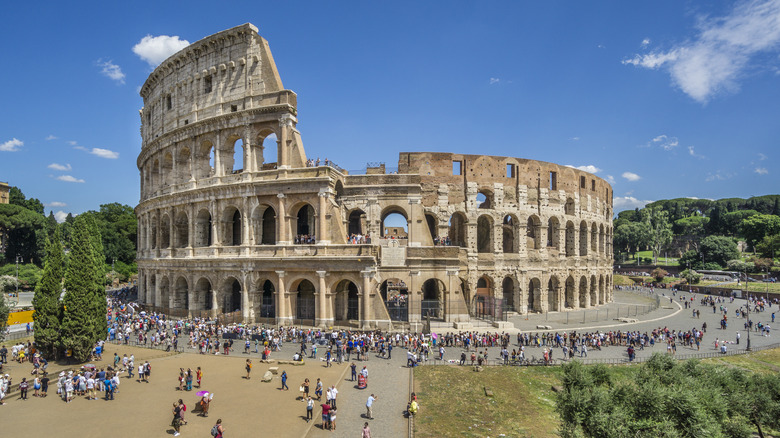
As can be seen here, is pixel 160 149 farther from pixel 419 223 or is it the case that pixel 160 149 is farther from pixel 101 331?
pixel 419 223

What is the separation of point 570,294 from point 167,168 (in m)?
42.5

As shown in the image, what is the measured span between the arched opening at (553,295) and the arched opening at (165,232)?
37196 mm

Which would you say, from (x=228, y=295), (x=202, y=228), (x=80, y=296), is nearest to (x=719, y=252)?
(x=228, y=295)

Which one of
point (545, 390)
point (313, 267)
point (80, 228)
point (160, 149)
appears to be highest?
point (160, 149)

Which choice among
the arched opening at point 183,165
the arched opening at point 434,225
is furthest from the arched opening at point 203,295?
the arched opening at point 434,225

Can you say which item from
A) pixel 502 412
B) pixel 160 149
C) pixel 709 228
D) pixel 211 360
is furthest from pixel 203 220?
pixel 709 228

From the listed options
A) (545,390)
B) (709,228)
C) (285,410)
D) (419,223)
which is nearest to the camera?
(285,410)

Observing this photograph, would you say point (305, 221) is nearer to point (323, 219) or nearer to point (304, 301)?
point (323, 219)

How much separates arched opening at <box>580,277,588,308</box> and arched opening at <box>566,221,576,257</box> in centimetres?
374

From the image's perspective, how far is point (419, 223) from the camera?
3522 cm

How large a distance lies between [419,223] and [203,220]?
1837cm

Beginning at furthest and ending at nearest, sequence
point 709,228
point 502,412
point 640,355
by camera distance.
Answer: point 709,228 → point 640,355 → point 502,412

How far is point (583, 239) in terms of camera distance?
161ft

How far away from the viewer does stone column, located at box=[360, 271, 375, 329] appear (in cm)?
3081
